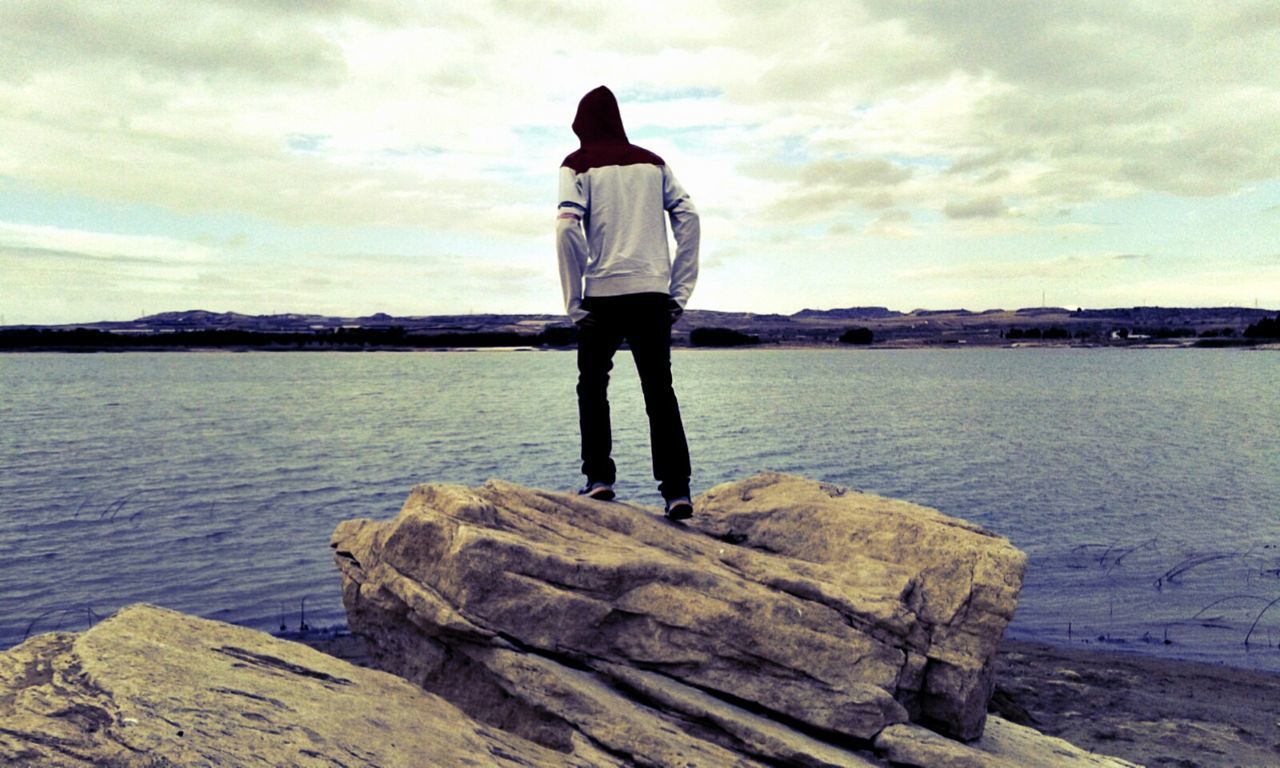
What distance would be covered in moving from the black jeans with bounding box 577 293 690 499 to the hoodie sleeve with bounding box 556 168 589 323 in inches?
8.2

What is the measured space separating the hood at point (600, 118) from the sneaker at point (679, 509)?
147 inches

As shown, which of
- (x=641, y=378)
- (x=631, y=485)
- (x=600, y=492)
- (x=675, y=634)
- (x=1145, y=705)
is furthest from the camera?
(x=631, y=485)

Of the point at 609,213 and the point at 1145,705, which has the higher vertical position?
the point at 609,213

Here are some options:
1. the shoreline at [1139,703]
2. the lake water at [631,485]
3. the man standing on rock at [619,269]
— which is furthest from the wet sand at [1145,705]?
the man standing on rock at [619,269]

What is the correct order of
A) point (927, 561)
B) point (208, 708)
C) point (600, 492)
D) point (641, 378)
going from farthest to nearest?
point (600, 492), point (641, 378), point (927, 561), point (208, 708)

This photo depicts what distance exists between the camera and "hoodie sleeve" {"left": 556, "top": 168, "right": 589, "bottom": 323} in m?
8.45

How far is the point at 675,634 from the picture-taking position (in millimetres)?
6965

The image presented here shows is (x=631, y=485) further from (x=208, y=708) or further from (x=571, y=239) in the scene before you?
(x=208, y=708)

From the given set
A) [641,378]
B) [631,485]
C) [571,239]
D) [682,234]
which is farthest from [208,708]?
[631,485]

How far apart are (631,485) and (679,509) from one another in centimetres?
2130

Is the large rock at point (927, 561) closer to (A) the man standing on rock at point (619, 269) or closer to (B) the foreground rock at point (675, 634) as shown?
(B) the foreground rock at point (675, 634)

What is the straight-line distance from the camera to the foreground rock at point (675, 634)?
A: 257 inches

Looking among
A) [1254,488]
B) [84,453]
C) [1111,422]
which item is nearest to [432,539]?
[1254,488]

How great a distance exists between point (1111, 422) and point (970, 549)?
186ft
